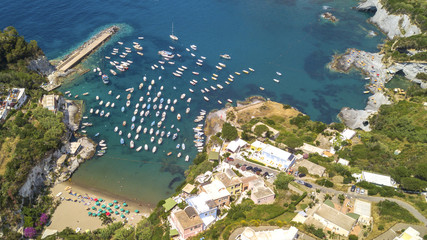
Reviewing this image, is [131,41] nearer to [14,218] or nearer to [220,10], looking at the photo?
[220,10]

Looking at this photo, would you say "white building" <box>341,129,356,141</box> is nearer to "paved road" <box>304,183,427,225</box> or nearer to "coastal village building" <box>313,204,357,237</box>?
"paved road" <box>304,183,427,225</box>

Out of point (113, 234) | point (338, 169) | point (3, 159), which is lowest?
point (113, 234)

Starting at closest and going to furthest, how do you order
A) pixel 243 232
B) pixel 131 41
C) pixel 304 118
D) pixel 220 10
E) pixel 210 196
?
pixel 243 232 → pixel 210 196 → pixel 304 118 → pixel 131 41 → pixel 220 10

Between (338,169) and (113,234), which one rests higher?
(338,169)

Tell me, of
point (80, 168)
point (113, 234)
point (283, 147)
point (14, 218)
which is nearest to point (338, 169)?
point (283, 147)

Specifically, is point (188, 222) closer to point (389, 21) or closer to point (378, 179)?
point (378, 179)

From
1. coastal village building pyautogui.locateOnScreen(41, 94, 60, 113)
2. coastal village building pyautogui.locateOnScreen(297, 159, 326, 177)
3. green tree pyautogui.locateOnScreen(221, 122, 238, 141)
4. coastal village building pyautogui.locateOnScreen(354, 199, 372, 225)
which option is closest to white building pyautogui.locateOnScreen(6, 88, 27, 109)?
coastal village building pyautogui.locateOnScreen(41, 94, 60, 113)
